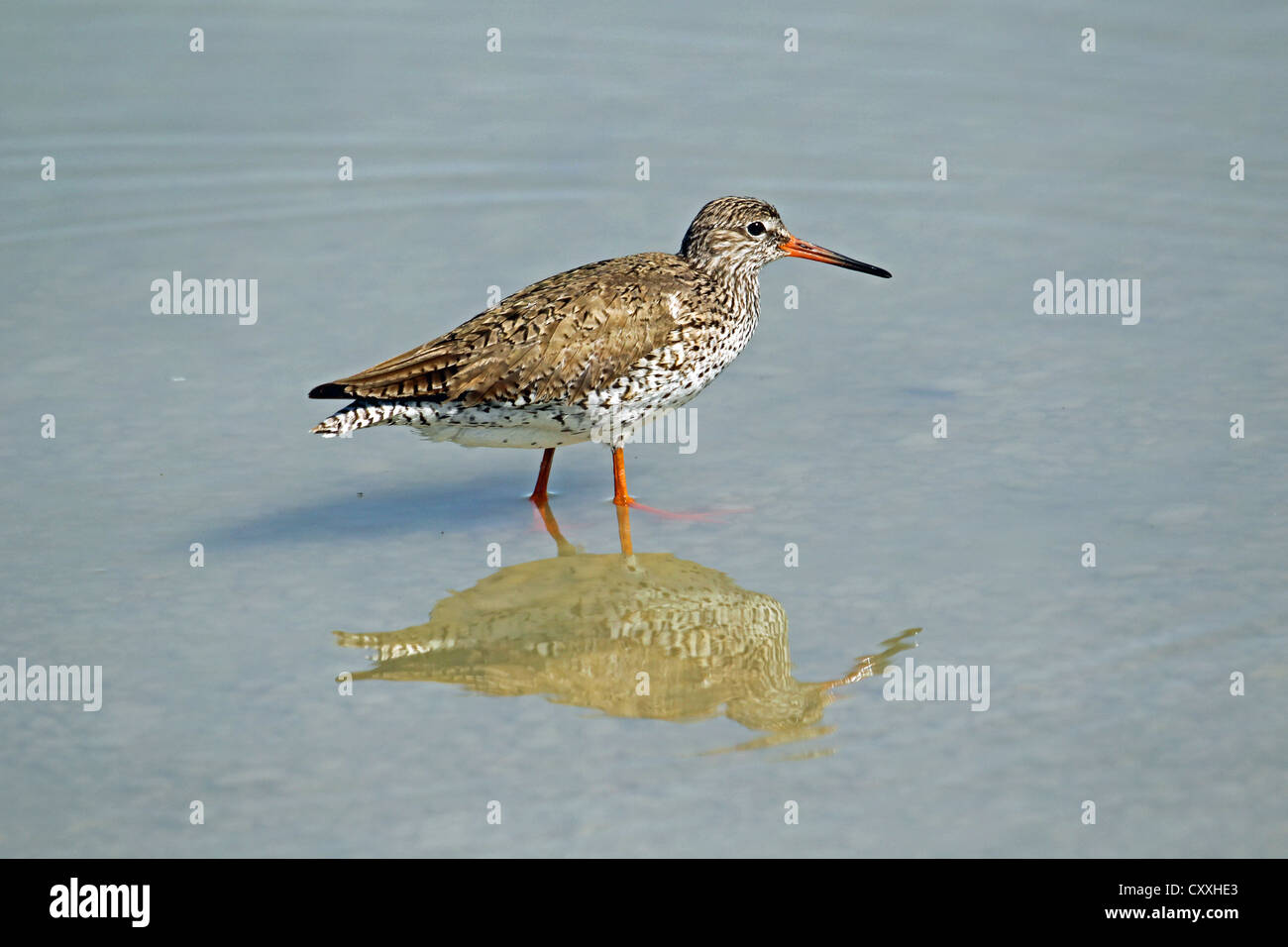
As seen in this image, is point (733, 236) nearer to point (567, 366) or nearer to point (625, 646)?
point (567, 366)

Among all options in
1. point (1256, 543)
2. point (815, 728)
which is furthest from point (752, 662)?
point (1256, 543)

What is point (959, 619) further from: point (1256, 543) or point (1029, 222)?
point (1029, 222)

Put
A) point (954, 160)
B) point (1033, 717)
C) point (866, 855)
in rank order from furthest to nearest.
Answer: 1. point (954, 160)
2. point (1033, 717)
3. point (866, 855)

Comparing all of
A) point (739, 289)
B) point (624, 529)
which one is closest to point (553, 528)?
point (624, 529)

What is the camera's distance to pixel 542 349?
10.3 meters

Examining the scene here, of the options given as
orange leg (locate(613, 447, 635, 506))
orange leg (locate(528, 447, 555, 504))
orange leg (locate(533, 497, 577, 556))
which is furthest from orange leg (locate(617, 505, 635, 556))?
orange leg (locate(528, 447, 555, 504))

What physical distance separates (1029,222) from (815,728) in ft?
26.3

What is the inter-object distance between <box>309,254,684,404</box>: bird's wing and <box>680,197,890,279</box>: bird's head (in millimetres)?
737

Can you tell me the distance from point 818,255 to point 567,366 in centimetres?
251

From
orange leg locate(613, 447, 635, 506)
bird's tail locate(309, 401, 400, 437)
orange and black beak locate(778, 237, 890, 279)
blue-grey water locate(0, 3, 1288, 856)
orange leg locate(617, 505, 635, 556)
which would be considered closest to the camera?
blue-grey water locate(0, 3, 1288, 856)

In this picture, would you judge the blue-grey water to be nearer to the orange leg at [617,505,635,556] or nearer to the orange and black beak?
the orange leg at [617,505,635,556]

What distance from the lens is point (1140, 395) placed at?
38.9 feet

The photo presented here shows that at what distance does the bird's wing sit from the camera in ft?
33.0

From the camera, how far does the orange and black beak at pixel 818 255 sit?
38.4ft
